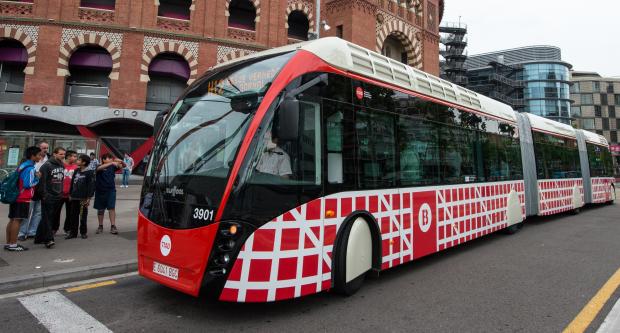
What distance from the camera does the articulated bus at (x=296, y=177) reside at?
3.32m

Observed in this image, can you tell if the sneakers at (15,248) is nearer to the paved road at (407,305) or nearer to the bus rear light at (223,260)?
the paved road at (407,305)

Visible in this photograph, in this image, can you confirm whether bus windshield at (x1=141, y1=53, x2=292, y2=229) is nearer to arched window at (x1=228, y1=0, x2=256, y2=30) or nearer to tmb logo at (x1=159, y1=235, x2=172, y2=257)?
tmb logo at (x1=159, y1=235, x2=172, y2=257)

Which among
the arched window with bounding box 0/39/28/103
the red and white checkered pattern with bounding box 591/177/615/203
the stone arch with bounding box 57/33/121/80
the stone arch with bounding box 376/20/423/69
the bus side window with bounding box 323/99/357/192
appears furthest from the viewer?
the stone arch with bounding box 376/20/423/69

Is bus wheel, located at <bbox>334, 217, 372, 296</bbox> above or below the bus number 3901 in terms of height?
below

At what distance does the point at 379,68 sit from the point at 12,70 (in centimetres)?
2376

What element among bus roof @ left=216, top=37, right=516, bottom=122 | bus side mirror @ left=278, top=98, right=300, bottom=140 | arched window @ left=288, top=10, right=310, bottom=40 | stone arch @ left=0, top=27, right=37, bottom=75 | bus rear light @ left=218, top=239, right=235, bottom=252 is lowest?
bus rear light @ left=218, top=239, right=235, bottom=252

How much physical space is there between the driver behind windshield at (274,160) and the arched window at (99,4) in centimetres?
2180

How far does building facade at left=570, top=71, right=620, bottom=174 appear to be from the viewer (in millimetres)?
79750

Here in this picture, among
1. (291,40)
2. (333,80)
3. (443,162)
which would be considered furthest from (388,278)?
(291,40)

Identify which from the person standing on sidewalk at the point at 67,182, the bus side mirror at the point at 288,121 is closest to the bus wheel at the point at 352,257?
the bus side mirror at the point at 288,121

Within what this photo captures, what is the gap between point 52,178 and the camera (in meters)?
6.40

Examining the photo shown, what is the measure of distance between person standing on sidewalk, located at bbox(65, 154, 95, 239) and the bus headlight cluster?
531cm

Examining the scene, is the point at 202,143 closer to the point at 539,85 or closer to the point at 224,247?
the point at 224,247

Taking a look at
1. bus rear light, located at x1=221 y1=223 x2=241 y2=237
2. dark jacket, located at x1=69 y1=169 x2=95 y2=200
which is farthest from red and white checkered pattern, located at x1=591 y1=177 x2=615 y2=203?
dark jacket, located at x1=69 y1=169 x2=95 y2=200
